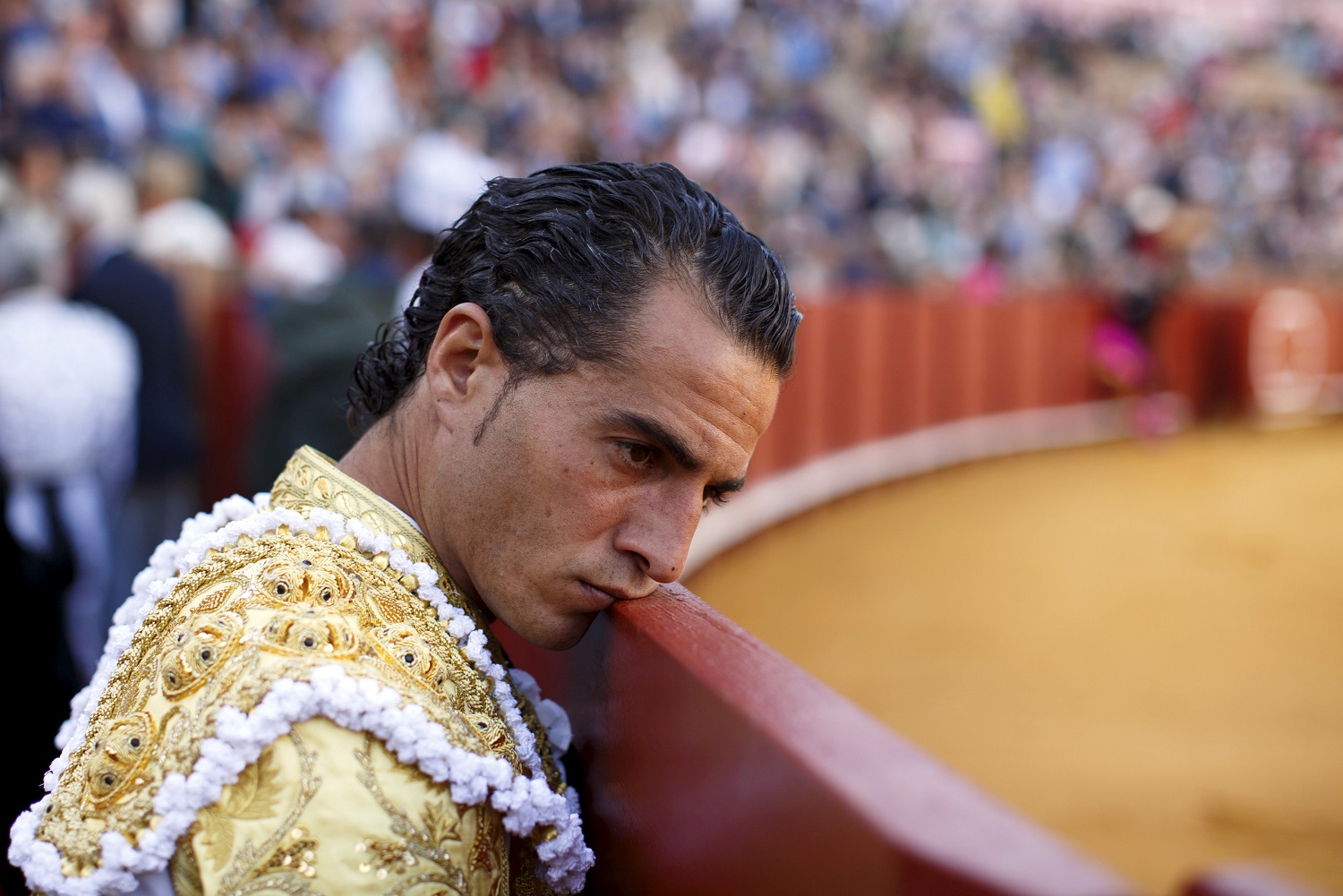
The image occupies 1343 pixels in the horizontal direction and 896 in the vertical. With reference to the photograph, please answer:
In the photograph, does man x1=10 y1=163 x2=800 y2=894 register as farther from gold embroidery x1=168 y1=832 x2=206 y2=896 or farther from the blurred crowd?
the blurred crowd

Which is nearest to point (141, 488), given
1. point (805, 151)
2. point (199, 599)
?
point (199, 599)

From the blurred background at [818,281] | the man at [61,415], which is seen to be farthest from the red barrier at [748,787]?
the man at [61,415]

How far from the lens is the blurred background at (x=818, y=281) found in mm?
3650

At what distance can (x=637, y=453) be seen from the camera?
1.16m

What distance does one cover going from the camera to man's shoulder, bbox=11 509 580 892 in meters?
0.86

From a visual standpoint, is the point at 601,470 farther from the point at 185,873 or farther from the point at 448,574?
the point at 185,873

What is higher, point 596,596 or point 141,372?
point 141,372

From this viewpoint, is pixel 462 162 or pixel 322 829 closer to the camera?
pixel 322 829

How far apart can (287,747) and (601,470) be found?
400 mm

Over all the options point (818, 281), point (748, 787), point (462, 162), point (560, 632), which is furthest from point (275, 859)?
point (818, 281)

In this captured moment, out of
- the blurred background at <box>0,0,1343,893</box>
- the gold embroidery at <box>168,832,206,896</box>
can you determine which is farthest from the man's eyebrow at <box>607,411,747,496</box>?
the blurred background at <box>0,0,1343,893</box>

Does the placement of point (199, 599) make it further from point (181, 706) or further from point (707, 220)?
point (707, 220)

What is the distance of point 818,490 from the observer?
753 cm

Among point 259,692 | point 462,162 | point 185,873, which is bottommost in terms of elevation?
point 185,873
